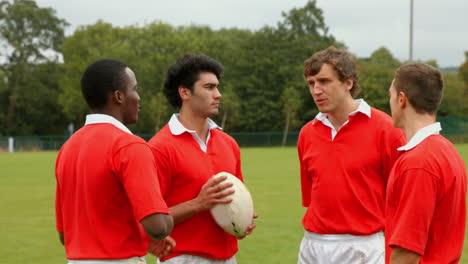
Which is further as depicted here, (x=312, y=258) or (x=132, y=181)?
(x=312, y=258)

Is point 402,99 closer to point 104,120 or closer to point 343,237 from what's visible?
point 343,237

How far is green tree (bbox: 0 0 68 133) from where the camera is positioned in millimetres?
72938

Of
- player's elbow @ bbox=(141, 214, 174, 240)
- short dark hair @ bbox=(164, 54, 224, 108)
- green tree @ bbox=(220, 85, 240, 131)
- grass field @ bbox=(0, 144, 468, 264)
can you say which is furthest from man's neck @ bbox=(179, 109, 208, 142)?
green tree @ bbox=(220, 85, 240, 131)

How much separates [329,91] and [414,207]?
6.83 feet

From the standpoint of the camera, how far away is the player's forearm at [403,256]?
3.25 m

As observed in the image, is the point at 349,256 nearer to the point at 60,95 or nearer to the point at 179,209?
the point at 179,209

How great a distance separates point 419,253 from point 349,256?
5.36ft

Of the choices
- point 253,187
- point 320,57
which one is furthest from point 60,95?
point 320,57

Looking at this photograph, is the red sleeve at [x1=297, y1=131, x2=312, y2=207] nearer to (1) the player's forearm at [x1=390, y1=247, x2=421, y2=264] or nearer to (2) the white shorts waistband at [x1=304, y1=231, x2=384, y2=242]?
(2) the white shorts waistband at [x1=304, y1=231, x2=384, y2=242]

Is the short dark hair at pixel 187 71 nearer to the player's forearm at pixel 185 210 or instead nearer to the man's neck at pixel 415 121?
the player's forearm at pixel 185 210

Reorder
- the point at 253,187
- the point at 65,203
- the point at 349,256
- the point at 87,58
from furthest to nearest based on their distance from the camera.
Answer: the point at 87,58 → the point at 253,187 → the point at 349,256 → the point at 65,203

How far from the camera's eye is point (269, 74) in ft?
229

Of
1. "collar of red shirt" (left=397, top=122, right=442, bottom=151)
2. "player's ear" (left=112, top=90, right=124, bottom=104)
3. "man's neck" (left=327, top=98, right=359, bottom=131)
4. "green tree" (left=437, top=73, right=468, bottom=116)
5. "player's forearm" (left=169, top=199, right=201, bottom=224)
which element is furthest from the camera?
"green tree" (left=437, top=73, right=468, bottom=116)

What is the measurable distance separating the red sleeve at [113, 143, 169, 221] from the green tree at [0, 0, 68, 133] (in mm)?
73435
